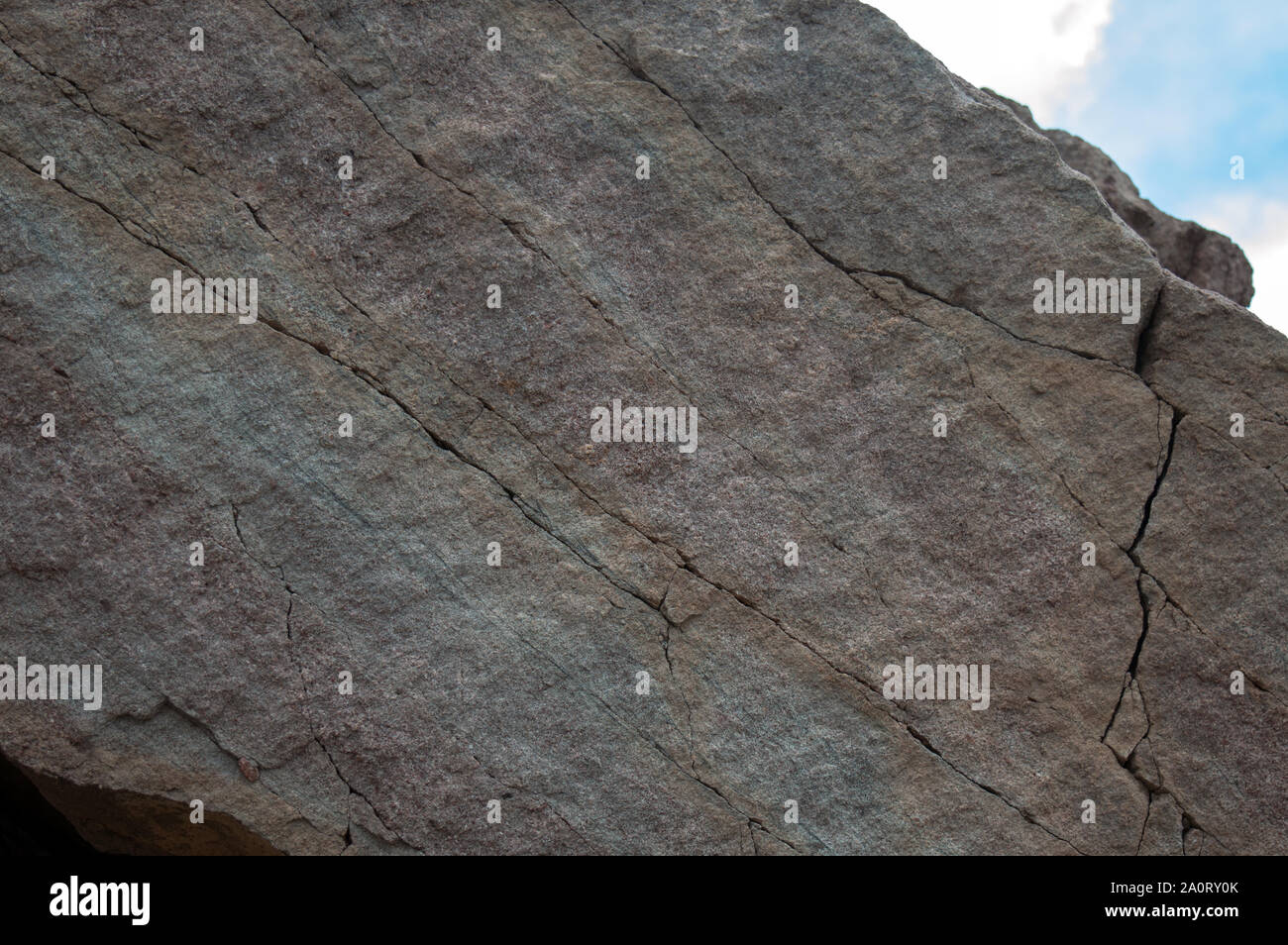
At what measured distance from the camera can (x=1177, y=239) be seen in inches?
281

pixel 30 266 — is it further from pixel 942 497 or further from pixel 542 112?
pixel 942 497

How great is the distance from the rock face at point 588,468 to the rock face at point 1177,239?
3.27 meters

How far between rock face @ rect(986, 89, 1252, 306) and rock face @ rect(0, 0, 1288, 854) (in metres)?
3.27

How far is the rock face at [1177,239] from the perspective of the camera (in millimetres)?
6988

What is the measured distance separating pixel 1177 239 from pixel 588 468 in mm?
5417

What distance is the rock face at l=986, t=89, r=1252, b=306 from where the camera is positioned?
6.99 meters
